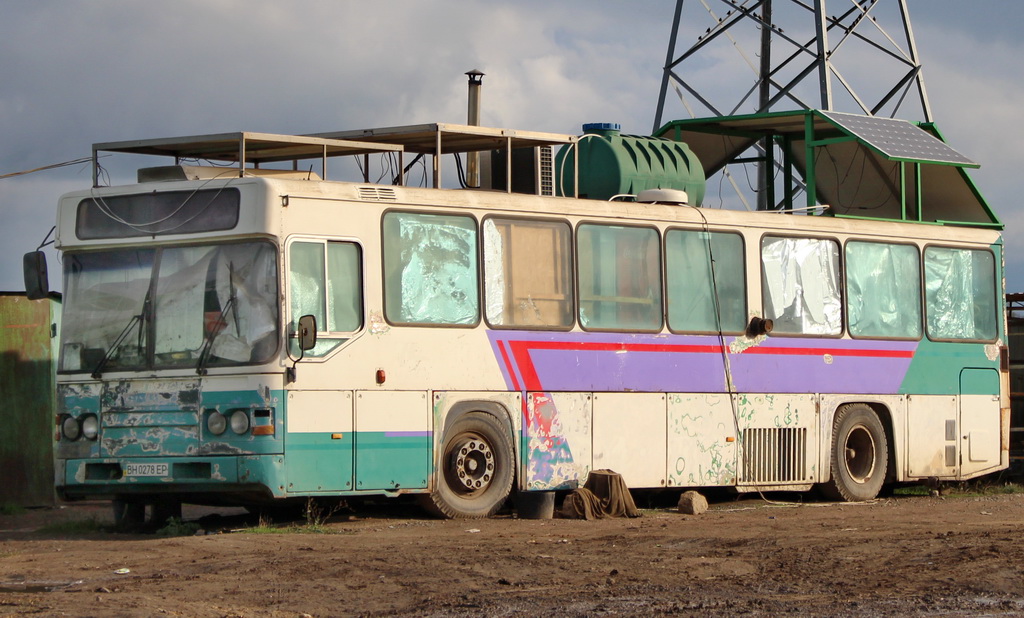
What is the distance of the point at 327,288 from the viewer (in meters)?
12.6

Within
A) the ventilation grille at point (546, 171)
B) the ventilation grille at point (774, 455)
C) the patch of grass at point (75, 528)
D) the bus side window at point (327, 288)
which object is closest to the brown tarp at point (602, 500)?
the ventilation grille at point (774, 455)

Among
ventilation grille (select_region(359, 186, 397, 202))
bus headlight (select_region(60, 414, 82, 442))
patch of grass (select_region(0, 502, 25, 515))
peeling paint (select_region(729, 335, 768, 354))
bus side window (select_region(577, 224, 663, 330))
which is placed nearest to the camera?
bus headlight (select_region(60, 414, 82, 442))

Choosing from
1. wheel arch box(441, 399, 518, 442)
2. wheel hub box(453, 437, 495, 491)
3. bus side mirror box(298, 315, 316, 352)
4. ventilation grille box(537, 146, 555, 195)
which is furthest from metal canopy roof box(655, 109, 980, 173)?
bus side mirror box(298, 315, 316, 352)

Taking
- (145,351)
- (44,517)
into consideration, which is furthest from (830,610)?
(44,517)

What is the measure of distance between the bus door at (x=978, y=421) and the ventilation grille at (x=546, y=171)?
571 cm

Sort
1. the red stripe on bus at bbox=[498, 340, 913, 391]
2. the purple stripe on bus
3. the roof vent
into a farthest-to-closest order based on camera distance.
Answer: the roof vent < the purple stripe on bus < the red stripe on bus at bbox=[498, 340, 913, 391]

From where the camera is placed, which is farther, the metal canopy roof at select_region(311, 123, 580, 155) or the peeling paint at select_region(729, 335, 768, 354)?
the peeling paint at select_region(729, 335, 768, 354)

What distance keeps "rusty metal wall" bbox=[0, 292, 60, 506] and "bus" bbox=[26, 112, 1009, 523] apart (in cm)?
345

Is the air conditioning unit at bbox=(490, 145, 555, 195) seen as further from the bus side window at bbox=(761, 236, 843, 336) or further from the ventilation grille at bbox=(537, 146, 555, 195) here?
the bus side window at bbox=(761, 236, 843, 336)

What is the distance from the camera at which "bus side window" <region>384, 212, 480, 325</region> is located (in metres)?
13.0

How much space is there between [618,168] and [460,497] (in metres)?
4.09

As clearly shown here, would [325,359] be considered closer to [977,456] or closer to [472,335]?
[472,335]

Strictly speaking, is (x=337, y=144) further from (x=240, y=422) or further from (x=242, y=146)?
(x=240, y=422)

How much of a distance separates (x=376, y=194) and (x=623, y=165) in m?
3.56
